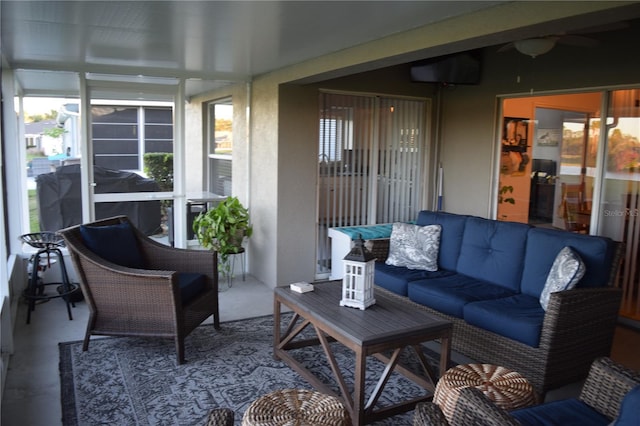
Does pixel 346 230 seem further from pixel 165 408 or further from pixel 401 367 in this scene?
pixel 165 408

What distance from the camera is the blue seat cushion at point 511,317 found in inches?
126

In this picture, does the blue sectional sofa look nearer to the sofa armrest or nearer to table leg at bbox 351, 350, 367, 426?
the sofa armrest

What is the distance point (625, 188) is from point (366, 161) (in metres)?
2.58

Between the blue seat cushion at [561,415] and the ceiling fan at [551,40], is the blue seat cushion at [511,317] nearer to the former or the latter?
the blue seat cushion at [561,415]

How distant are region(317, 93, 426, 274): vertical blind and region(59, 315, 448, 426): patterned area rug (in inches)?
79.9

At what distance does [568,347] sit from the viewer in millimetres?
3182

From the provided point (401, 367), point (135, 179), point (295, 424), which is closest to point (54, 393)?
point (295, 424)

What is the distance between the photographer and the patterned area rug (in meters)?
3.04

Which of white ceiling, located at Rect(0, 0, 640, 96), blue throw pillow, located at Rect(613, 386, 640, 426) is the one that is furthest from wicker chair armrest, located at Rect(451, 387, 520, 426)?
white ceiling, located at Rect(0, 0, 640, 96)

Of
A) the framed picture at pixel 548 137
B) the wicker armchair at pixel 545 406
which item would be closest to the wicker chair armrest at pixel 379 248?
the framed picture at pixel 548 137

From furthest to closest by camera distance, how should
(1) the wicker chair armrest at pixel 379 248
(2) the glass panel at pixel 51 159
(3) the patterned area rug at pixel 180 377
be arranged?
(2) the glass panel at pixel 51 159
(1) the wicker chair armrest at pixel 379 248
(3) the patterned area rug at pixel 180 377

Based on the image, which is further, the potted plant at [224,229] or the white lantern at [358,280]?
the potted plant at [224,229]

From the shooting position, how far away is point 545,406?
→ 2.26 m

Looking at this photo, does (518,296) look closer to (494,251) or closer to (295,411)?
(494,251)
